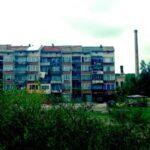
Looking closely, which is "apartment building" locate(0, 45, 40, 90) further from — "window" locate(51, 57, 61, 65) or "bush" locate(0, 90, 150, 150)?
"bush" locate(0, 90, 150, 150)

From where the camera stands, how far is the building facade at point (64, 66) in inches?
4311

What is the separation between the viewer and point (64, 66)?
11031cm

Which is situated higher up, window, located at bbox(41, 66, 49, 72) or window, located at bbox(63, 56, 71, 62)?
window, located at bbox(63, 56, 71, 62)

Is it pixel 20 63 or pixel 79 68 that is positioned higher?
pixel 20 63

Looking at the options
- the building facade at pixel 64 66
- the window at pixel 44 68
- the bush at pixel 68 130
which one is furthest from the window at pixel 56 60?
the bush at pixel 68 130

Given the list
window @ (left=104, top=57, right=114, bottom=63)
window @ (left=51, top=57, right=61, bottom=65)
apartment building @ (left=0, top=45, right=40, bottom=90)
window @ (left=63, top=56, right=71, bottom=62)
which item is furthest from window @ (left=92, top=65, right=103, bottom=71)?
apartment building @ (left=0, top=45, right=40, bottom=90)

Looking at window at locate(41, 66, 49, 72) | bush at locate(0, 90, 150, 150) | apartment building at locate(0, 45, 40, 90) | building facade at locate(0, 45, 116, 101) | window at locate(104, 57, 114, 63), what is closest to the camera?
bush at locate(0, 90, 150, 150)

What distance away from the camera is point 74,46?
369 ft

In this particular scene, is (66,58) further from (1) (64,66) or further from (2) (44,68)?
(2) (44,68)

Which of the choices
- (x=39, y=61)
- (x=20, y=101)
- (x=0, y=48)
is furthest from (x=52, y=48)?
(x=20, y=101)

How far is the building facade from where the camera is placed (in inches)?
4311


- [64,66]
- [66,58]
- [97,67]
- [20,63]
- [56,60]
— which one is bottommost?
[97,67]

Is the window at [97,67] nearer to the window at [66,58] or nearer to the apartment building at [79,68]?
the apartment building at [79,68]

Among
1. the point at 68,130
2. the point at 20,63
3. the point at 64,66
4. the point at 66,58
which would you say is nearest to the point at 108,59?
the point at 66,58
